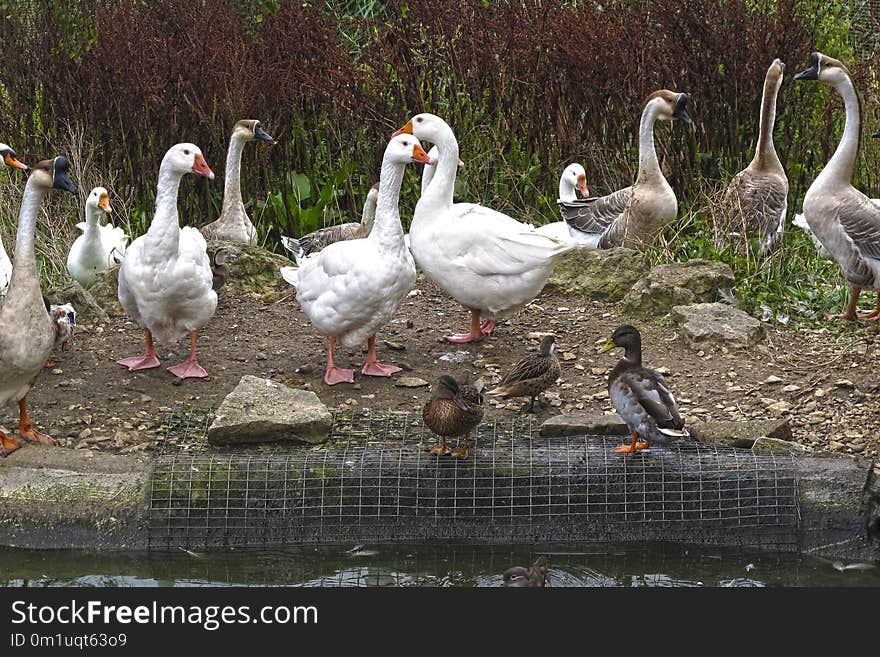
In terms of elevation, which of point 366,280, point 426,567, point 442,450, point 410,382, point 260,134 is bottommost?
point 426,567

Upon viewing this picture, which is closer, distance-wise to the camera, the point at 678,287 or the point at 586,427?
the point at 586,427

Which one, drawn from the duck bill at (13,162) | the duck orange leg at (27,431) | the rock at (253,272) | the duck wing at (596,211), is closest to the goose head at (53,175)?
the duck orange leg at (27,431)

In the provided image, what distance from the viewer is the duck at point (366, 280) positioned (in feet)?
22.3

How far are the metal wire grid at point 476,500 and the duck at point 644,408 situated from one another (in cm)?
11

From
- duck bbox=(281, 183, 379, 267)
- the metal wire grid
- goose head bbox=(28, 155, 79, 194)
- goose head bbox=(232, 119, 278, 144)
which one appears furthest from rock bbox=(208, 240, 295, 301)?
the metal wire grid

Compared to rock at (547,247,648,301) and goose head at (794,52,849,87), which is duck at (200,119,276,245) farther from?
goose head at (794,52,849,87)

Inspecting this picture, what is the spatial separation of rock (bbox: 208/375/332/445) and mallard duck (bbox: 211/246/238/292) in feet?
6.94

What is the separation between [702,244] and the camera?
9.20 metres

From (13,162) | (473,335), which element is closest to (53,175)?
(13,162)

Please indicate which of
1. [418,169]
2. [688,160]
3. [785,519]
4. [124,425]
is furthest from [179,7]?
[785,519]

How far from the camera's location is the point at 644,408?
219 inches

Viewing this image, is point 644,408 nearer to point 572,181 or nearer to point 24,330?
point 24,330

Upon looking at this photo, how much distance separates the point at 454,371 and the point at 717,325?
1.63 meters

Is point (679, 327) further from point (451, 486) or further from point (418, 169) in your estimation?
point (418, 169)
